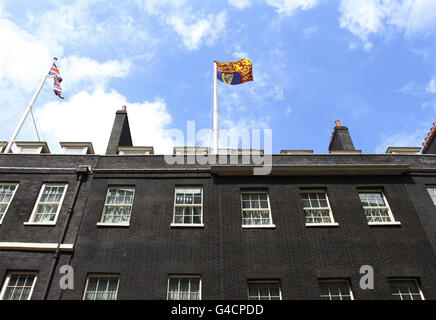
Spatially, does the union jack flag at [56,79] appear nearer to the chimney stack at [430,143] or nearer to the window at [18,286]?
the window at [18,286]

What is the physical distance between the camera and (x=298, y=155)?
1655 cm

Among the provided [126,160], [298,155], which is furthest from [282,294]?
[126,160]

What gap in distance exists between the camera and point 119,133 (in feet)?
60.6

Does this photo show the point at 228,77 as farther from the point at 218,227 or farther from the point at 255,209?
the point at 218,227

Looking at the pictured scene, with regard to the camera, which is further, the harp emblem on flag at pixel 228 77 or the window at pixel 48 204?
the harp emblem on flag at pixel 228 77

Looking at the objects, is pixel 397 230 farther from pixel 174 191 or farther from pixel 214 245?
pixel 174 191

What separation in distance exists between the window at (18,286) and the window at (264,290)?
8.31 metres

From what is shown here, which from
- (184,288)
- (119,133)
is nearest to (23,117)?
(119,133)

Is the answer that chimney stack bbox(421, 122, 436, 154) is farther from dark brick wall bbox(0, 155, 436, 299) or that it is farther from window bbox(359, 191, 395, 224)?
window bbox(359, 191, 395, 224)

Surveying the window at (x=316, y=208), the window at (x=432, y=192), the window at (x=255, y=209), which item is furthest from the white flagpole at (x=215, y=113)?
the window at (x=432, y=192)

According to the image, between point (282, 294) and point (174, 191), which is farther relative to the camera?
point (174, 191)

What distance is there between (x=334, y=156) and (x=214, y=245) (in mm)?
8083

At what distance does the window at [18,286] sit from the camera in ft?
38.9

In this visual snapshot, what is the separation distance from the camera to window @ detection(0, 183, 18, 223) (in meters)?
14.4
